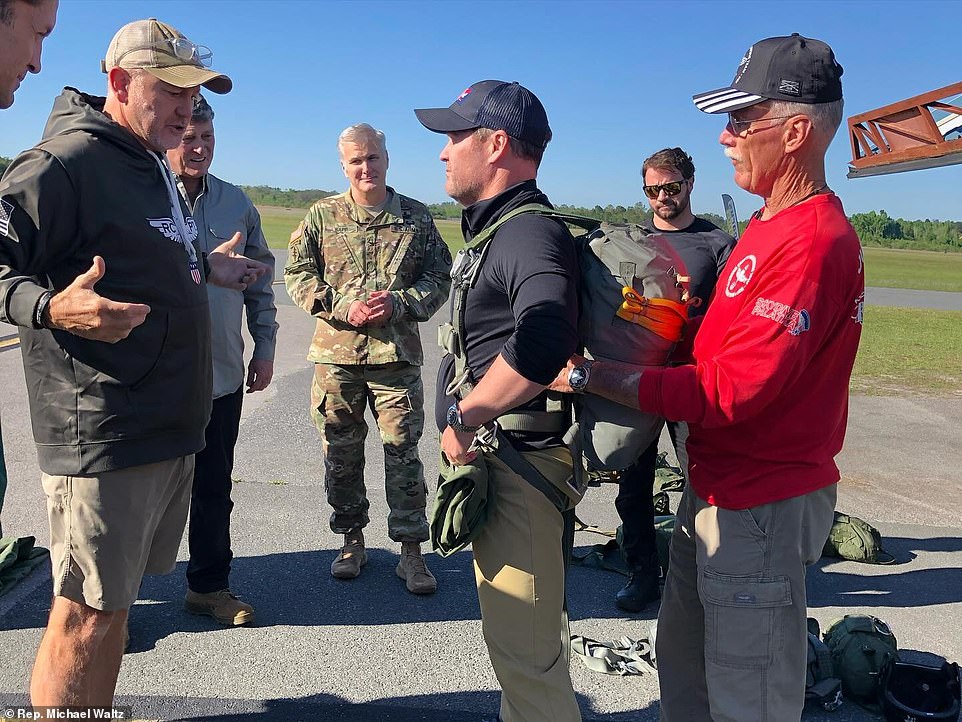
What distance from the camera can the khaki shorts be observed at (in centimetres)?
248

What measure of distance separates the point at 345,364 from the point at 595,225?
2139 mm


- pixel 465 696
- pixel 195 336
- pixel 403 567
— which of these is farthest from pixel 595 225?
pixel 403 567

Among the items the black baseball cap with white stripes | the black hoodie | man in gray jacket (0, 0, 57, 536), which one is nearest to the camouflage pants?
the black hoodie

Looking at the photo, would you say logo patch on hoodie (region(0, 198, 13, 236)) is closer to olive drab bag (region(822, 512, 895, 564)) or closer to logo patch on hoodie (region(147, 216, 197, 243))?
logo patch on hoodie (region(147, 216, 197, 243))

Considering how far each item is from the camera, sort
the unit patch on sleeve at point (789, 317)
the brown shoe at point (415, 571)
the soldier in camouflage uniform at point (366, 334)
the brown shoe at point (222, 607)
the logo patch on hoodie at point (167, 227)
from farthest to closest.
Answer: the soldier in camouflage uniform at point (366, 334) → the brown shoe at point (415, 571) → the brown shoe at point (222, 607) → the logo patch on hoodie at point (167, 227) → the unit patch on sleeve at point (789, 317)

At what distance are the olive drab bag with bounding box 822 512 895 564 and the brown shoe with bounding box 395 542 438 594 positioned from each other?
2.44 m

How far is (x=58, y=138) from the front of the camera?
2.49 metres

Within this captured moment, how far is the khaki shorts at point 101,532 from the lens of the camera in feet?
8.14

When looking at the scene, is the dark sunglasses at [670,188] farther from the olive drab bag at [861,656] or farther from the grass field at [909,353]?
the olive drab bag at [861,656]

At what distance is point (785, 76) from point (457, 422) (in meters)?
1.37

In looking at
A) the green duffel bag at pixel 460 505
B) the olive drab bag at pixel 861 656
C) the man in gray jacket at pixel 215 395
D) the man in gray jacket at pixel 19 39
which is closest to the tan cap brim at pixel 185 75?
the man in gray jacket at pixel 19 39

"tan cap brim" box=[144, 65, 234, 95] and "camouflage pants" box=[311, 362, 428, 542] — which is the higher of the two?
"tan cap brim" box=[144, 65, 234, 95]

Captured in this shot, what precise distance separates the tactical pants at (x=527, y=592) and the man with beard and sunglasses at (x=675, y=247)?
4.60 ft

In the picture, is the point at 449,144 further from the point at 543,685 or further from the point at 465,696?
the point at 465,696
